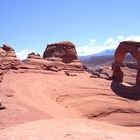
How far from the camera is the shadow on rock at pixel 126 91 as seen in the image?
76.0 ft

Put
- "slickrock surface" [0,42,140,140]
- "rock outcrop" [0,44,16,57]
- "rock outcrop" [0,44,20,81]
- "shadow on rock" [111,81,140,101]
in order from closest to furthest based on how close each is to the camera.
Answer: "slickrock surface" [0,42,140,140]
"rock outcrop" [0,44,20,81]
"shadow on rock" [111,81,140,101]
"rock outcrop" [0,44,16,57]

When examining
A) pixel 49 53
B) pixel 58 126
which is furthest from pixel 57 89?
pixel 58 126

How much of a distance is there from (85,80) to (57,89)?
12.2 feet

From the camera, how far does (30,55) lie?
26734mm

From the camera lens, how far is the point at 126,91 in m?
23.8

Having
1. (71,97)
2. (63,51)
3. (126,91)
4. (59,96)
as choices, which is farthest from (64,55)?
(59,96)

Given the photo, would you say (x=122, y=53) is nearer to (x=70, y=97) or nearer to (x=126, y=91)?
(x=126, y=91)

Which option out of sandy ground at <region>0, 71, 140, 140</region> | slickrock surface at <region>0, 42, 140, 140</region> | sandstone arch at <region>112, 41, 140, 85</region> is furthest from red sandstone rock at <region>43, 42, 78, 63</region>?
sandstone arch at <region>112, 41, 140, 85</region>

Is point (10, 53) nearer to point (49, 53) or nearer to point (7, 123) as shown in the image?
point (49, 53)

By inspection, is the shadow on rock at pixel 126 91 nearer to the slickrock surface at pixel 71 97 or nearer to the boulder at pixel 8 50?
the slickrock surface at pixel 71 97

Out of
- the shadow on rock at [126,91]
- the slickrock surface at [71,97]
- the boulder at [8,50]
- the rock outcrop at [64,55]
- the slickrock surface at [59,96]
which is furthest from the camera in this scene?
the rock outcrop at [64,55]

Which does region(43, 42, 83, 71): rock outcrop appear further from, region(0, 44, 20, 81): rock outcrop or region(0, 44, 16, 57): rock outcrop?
region(0, 44, 20, 81): rock outcrop

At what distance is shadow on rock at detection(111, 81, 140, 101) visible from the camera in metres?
23.2

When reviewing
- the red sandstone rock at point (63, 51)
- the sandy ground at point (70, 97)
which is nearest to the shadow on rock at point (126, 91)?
the sandy ground at point (70, 97)
